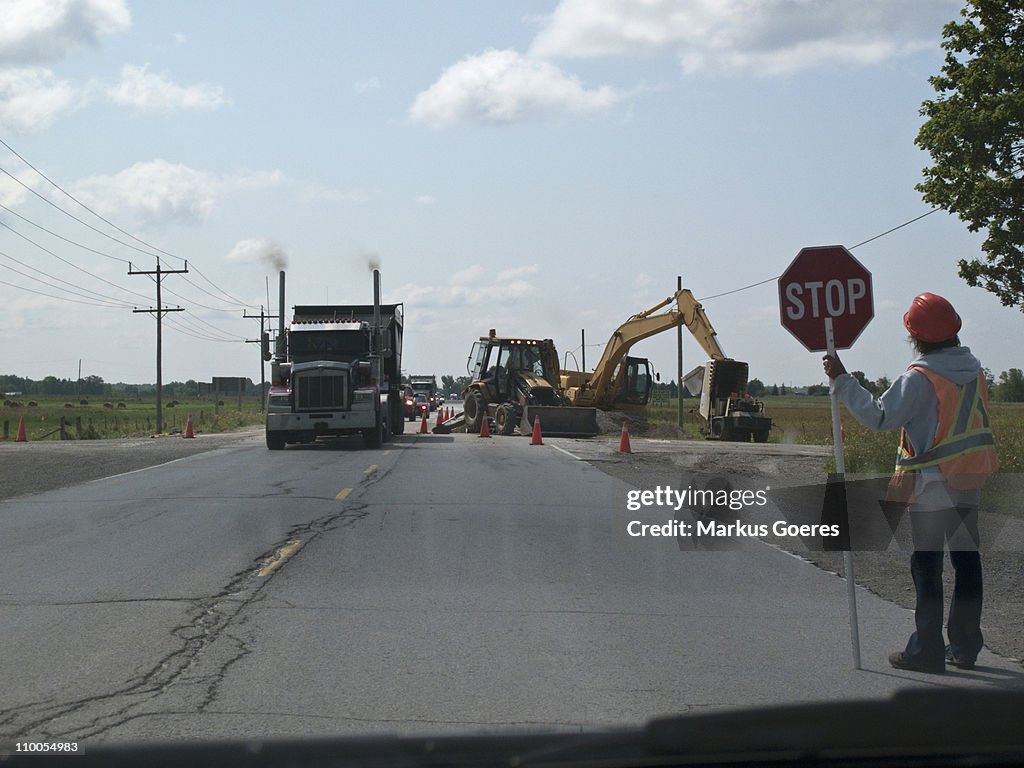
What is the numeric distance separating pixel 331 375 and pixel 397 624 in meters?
21.0

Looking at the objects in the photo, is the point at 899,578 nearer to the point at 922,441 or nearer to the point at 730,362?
Answer: the point at 922,441

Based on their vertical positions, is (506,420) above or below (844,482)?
above

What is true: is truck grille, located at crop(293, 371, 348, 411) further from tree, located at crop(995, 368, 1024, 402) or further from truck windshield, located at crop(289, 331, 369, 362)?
tree, located at crop(995, 368, 1024, 402)

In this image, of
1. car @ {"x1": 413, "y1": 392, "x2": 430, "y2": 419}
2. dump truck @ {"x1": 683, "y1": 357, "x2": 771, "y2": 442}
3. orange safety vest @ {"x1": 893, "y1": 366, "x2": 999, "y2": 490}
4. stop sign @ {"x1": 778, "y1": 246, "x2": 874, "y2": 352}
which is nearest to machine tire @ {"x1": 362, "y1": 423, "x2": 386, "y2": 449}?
dump truck @ {"x1": 683, "y1": 357, "x2": 771, "y2": 442}

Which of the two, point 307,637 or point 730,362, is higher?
point 730,362

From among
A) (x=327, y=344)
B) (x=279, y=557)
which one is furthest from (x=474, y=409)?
(x=279, y=557)

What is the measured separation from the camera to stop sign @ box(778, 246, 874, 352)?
283 inches

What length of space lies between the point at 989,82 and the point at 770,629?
15.9 m

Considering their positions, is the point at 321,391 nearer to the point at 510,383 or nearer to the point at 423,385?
the point at 510,383

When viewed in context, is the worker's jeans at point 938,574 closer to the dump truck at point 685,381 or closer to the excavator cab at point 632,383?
the dump truck at point 685,381

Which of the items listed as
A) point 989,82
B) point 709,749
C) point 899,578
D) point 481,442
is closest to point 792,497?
point 899,578

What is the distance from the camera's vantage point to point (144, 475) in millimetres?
20422

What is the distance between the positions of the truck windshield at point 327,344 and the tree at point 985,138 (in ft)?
48.5

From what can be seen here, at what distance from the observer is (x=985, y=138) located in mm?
20062
